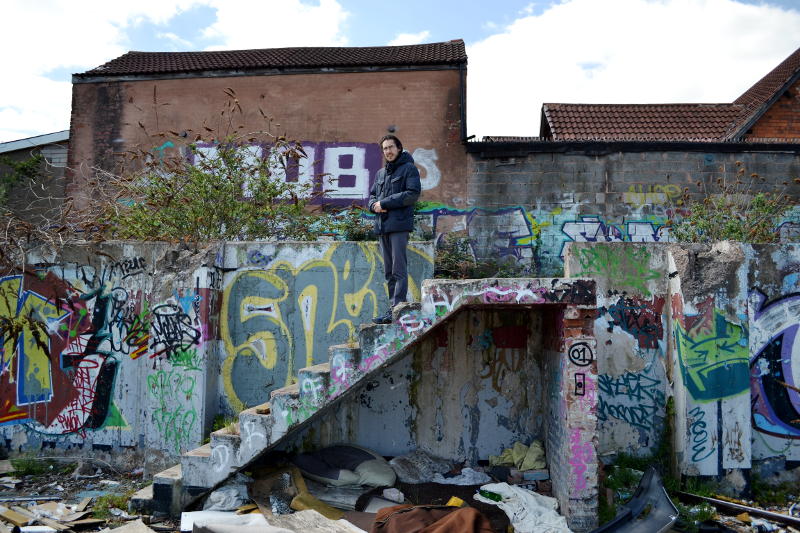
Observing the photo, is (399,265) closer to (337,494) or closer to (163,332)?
(337,494)

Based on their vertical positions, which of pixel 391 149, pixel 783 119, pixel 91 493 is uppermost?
pixel 783 119

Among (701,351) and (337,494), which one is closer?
(337,494)

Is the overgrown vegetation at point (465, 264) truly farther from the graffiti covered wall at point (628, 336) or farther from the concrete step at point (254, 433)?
the concrete step at point (254, 433)

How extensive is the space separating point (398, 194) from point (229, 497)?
3510 mm

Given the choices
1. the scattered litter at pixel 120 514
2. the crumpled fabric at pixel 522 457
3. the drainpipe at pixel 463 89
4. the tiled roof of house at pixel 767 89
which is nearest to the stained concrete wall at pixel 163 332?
the scattered litter at pixel 120 514

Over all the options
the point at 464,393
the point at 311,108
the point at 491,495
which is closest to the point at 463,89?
the point at 311,108

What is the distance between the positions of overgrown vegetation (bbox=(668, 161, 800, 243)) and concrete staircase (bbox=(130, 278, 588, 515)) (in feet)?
17.7

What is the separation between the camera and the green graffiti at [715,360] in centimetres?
656

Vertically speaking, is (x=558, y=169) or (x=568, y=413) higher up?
(x=558, y=169)

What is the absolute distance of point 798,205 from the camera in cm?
1233

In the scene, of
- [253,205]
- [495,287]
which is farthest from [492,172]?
[495,287]

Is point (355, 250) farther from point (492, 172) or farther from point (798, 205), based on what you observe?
point (798, 205)

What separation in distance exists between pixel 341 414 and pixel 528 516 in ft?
8.21

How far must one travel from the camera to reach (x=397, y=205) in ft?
19.6
